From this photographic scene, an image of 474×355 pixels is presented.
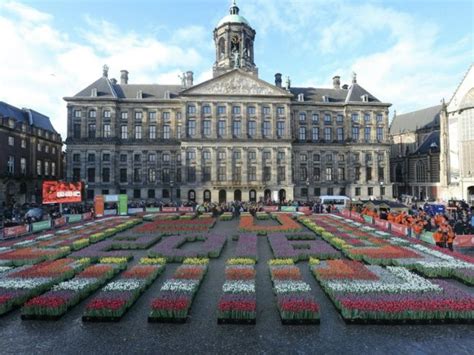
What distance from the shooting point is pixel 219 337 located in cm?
978

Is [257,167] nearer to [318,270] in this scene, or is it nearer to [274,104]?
[274,104]

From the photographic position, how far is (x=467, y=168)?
6262cm

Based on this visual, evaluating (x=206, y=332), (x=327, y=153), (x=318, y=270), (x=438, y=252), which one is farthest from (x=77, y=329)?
(x=327, y=153)

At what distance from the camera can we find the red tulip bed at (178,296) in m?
10.8

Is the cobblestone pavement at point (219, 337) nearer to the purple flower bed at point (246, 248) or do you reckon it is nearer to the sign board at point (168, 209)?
the purple flower bed at point (246, 248)

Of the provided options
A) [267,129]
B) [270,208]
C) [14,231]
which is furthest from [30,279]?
[267,129]

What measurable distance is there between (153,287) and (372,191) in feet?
207

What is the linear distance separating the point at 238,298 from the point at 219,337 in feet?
7.01

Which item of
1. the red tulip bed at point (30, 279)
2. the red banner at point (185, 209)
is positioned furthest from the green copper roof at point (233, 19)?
the red tulip bed at point (30, 279)

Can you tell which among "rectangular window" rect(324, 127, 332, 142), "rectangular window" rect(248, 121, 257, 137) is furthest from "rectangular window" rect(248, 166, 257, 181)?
"rectangular window" rect(324, 127, 332, 142)

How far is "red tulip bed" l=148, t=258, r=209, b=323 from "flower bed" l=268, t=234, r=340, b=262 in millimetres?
5162

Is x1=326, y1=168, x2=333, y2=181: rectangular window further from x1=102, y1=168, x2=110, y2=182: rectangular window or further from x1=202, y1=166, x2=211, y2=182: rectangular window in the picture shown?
x1=102, y1=168, x2=110, y2=182: rectangular window

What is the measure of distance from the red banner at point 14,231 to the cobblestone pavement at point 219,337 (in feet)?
58.1

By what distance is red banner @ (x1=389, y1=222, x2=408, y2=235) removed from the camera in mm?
25917
